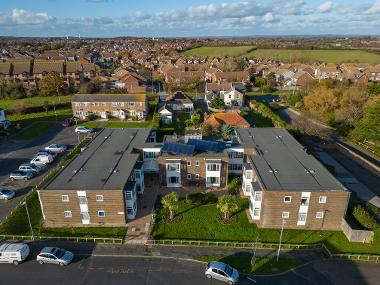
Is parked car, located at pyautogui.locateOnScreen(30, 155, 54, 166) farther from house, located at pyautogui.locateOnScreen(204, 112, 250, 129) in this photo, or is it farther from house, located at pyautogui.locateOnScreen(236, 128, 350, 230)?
house, located at pyautogui.locateOnScreen(236, 128, 350, 230)

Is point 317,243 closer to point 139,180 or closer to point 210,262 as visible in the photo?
point 210,262

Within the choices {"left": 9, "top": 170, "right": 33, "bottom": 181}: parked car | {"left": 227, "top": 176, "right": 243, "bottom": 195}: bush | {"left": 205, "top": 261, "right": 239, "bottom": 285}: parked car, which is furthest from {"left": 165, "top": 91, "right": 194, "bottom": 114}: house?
{"left": 205, "top": 261, "right": 239, "bottom": 285}: parked car

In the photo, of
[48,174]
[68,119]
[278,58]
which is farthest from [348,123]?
[278,58]

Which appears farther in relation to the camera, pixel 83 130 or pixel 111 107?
pixel 111 107

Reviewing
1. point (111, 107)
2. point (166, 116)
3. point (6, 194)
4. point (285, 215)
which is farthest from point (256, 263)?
point (111, 107)

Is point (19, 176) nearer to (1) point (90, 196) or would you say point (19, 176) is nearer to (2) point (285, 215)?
(1) point (90, 196)

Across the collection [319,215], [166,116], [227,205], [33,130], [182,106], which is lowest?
[33,130]
